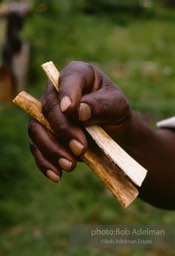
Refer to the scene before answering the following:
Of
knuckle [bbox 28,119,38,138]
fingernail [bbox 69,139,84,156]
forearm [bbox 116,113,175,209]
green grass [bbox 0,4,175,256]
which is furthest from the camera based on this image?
green grass [bbox 0,4,175,256]

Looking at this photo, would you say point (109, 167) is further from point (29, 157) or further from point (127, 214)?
point (29, 157)

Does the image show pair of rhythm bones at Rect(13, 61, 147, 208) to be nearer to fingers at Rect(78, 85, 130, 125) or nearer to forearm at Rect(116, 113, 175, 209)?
fingers at Rect(78, 85, 130, 125)

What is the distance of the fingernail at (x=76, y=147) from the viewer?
1244 mm

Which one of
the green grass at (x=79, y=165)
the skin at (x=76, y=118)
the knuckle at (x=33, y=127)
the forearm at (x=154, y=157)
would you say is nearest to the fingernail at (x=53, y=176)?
the skin at (x=76, y=118)

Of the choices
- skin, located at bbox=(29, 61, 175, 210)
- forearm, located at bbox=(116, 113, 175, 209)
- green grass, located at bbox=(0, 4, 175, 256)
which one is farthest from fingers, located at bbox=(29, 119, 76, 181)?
green grass, located at bbox=(0, 4, 175, 256)

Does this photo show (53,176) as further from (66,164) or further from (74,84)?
(74,84)

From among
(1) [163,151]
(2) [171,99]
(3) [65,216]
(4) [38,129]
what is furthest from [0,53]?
(4) [38,129]

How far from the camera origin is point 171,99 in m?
5.18

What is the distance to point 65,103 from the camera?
1.25m

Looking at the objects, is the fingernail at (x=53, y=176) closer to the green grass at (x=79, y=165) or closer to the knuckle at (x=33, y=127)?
the knuckle at (x=33, y=127)

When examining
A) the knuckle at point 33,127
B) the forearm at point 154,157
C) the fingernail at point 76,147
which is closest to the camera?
the fingernail at point 76,147

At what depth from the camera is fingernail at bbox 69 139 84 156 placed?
1.24 metres

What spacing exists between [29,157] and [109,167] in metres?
2.61

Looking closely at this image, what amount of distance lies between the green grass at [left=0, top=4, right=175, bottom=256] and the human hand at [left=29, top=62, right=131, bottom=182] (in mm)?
1644
